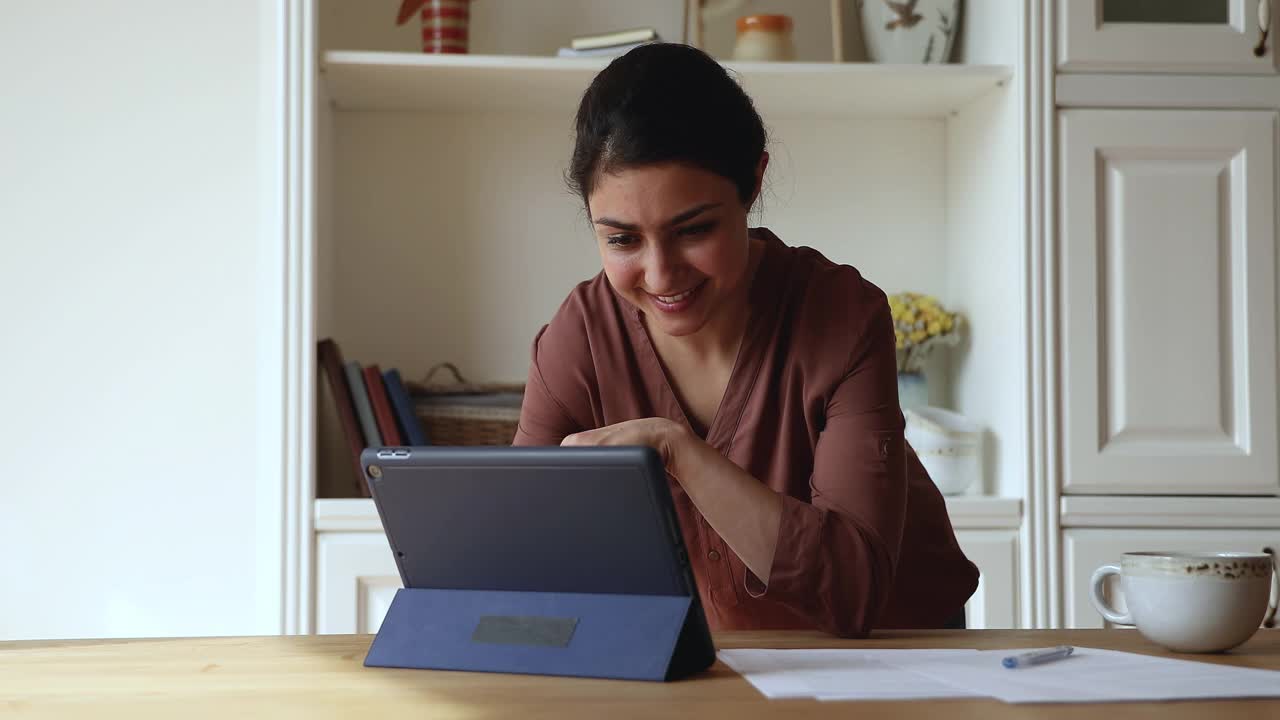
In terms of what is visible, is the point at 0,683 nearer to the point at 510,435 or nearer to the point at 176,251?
the point at 510,435

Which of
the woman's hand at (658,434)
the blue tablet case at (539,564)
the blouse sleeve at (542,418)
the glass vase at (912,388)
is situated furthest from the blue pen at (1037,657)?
the glass vase at (912,388)

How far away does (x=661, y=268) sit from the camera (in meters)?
1.28

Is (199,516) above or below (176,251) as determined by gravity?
below

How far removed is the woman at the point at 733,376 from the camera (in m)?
1.15

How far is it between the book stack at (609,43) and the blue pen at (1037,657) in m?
1.60

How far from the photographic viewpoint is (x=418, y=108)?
8.27ft

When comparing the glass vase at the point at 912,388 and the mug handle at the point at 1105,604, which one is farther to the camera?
the glass vase at the point at 912,388

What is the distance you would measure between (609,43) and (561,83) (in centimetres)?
12

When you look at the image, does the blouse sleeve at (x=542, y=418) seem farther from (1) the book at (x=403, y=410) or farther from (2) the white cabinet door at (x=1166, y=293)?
(2) the white cabinet door at (x=1166, y=293)

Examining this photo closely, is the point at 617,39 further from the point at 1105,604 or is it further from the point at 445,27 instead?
the point at 1105,604

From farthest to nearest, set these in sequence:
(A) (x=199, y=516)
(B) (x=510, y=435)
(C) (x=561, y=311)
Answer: (A) (x=199, y=516), (B) (x=510, y=435), (C) (x=561, y=311)

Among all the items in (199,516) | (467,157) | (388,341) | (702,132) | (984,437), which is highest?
(467,157)

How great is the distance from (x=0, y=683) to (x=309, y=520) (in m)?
1.29

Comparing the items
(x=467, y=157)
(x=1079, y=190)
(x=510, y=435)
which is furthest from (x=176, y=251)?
(x=1079, y=190)
